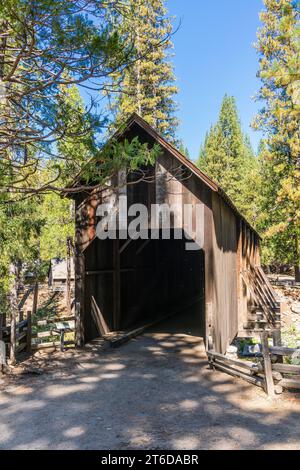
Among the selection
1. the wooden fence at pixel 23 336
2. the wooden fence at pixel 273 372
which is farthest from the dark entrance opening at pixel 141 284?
the wooden fence at pixel 273 372

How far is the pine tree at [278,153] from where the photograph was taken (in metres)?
20.5

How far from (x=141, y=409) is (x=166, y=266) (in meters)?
10.4

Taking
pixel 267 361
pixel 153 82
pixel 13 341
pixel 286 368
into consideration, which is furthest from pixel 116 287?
pixel 153 82

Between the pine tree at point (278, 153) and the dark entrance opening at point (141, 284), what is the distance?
22.0ft

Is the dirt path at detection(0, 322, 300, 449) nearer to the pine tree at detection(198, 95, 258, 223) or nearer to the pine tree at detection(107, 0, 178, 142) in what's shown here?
the pine tree at detection(107, 0, 178, 142)

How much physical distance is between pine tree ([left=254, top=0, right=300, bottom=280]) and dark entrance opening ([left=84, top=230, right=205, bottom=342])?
6719 mm

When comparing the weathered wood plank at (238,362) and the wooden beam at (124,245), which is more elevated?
the wooden beam at (124,245)

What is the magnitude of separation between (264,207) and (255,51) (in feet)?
33.9

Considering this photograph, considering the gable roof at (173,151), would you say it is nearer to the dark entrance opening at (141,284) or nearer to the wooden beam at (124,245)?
the wooden beam at (124,245)

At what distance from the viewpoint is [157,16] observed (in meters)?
27.3

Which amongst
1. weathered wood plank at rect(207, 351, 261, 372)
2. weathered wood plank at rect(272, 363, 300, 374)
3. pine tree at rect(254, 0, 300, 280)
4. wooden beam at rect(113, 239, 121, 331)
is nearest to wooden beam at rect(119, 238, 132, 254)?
wooden beam at rect(113, 239, 121, 331)

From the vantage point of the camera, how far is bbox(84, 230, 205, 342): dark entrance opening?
11719mm

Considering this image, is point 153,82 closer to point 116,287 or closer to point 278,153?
point 278,153

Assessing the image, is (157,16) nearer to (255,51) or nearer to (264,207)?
(255,51)
